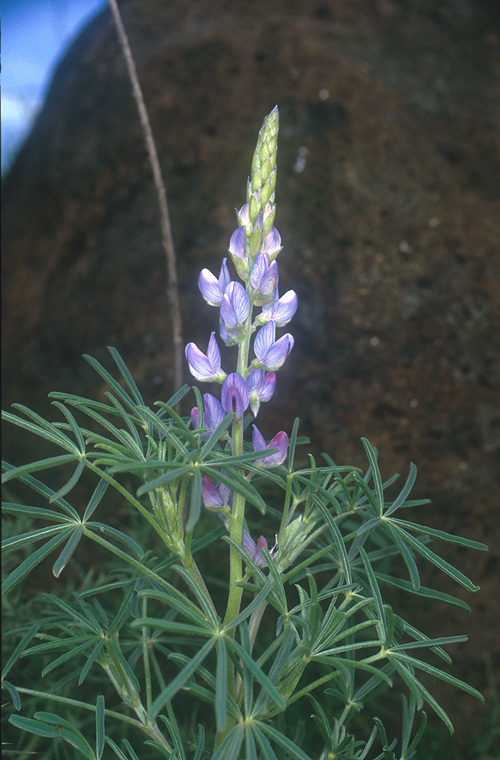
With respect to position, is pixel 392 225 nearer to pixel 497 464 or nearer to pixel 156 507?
pixel 497 464

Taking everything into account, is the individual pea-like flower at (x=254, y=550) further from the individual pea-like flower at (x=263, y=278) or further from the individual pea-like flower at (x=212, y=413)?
the individual pea-like flower at (x=263, y=278)

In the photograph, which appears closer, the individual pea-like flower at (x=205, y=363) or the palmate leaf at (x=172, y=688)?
the palmate leaf at (x=172, y=688)

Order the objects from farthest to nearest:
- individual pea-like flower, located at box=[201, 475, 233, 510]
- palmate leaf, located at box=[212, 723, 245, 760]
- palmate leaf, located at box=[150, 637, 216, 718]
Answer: individual pea-like flower, located at box=[201, 475, 233, 510]
palmate leaf, located at box=[212, 723, 245, 760]
palmate leaf, located at box=[150, 637, 216, 718]

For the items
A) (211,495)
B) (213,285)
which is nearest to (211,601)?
(211,495)

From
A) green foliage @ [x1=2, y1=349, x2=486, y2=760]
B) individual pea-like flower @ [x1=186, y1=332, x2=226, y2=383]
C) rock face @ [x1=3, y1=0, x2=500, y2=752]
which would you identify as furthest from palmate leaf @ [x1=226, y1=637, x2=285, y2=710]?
rock face @ [x1=3, y1=0, x2=500, y2=752]

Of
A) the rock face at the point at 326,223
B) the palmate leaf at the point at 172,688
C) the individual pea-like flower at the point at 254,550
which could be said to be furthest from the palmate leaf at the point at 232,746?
the rock face at the point at 326,223

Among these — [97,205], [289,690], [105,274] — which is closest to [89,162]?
[97,205]

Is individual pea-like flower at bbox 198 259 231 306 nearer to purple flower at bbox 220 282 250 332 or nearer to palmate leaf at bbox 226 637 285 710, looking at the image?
purple flower at bbox 220 282 250 332
